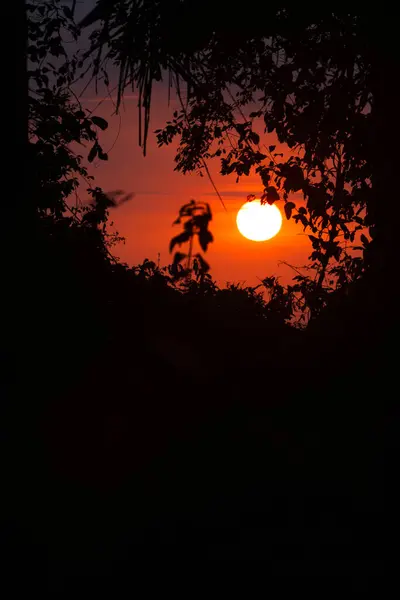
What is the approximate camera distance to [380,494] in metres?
3.00

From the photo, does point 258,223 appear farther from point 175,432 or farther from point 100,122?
point 175,432

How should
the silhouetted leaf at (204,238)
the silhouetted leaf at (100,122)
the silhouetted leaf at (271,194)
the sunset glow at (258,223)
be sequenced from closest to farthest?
the silhouetted leaf at (204,238)
the sunset glow at (258,223)
the silhouetted leaf at (100,122)
the silhouetted leaf at (271,194)

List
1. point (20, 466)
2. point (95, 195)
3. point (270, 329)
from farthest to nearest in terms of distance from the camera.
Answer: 1. point (95, 195)
2. point (270, 329)
3. point (20, 466)

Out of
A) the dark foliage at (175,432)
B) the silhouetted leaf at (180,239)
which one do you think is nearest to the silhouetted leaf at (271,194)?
the dark foliage at (175,432)

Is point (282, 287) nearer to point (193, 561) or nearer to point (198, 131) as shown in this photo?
point (198, 131)

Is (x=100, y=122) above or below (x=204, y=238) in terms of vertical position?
above

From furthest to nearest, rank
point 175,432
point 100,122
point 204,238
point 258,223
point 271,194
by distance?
point 271,194 < point 100,122 < point 258,223 < point 175,432 < point 204,238

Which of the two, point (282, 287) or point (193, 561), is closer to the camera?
point (193, 561)

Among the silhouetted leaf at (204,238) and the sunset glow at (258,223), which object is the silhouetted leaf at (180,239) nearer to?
the silhouetted leaf at (204,238)

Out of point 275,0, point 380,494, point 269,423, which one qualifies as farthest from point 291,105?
point 380,494

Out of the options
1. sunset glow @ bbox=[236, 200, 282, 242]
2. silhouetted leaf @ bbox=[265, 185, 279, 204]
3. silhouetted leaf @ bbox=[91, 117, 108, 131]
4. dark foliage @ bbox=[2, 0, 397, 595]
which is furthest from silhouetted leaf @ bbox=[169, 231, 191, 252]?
silhouetted leaf @ bbox=[265, 185, 279, 204]

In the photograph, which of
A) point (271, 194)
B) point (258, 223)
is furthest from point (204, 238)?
point (271, 194)

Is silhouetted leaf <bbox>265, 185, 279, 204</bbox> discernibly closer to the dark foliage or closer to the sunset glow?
the sunset glow

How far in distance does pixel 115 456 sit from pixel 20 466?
0.43 meters
